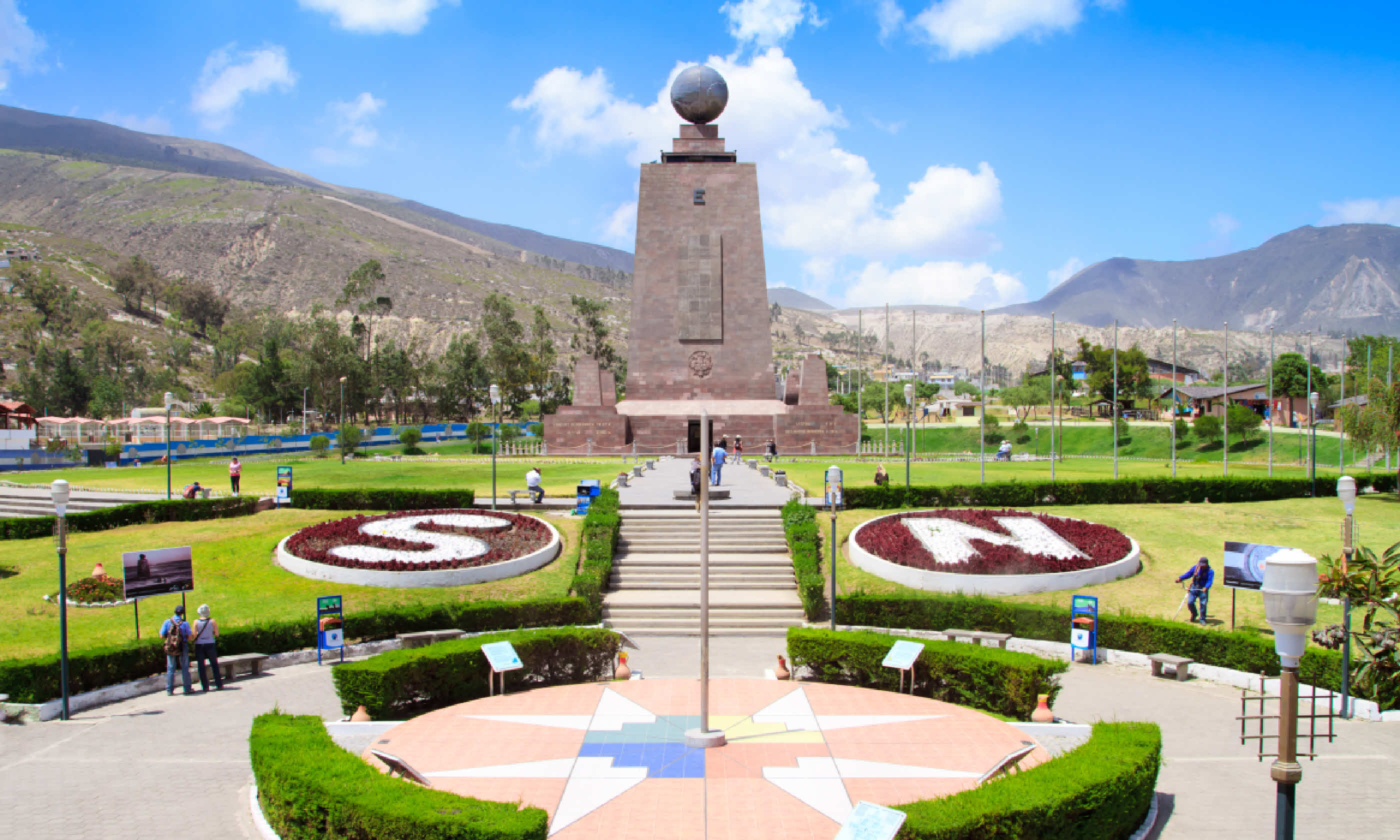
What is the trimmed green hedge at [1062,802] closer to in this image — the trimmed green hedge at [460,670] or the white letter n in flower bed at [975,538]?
the trimmed green hedge at [460,670]

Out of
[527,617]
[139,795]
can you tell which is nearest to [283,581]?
[527,617]

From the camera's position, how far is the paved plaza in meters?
10.2

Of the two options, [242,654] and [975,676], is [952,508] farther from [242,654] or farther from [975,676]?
[242,654]

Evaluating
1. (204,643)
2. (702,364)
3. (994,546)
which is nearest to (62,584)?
(204,643)

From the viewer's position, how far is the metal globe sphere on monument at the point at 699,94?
160 feet

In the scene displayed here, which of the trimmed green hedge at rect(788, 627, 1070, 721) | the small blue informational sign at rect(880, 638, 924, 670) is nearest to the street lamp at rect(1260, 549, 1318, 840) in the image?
the trimmed green hedge at rect(788, 627, 1070, 721)

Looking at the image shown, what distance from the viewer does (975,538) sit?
23.8m

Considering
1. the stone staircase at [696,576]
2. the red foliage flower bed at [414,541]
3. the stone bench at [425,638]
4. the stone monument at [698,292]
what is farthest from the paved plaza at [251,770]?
the stone monument at [698,292]

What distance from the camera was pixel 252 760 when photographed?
34.1 ft

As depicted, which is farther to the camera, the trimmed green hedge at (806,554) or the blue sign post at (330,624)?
the trimmed green hedge at (806,554)

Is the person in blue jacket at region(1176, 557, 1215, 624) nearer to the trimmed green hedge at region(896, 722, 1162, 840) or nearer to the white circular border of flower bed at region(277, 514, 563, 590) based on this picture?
the trimmed green hedge at region(896, 722, 1162, 840)

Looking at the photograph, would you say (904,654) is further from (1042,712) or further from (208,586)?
(208,586)

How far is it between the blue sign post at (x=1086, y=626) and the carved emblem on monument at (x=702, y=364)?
3222 centimetres

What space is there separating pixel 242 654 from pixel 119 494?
63.7 ft
